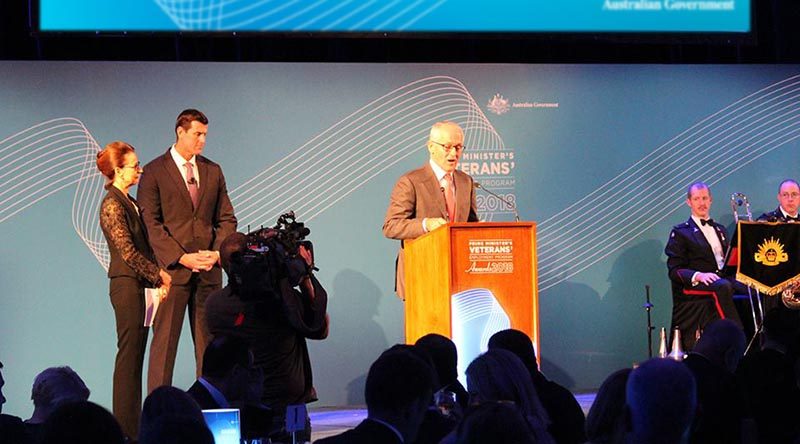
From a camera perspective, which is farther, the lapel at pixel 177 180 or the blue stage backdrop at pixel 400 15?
the blue stage backdrop at pixel 400 15

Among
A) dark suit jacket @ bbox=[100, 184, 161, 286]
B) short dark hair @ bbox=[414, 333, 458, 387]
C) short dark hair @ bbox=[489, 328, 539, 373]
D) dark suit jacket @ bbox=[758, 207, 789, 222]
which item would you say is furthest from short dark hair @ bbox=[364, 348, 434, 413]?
dark suit jacket @ bbox=[758, 207, 789, 222]

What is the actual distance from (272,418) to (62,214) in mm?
5437

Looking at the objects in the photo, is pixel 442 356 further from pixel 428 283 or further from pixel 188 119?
pixel 188 119

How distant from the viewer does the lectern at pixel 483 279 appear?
265 inches

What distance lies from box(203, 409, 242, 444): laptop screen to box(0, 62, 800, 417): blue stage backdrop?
6073mm

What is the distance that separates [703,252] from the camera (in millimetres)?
10211

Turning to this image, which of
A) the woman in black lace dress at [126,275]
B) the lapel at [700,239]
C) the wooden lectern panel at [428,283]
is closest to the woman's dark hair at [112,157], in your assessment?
the woman in black lace dress at [126,275]

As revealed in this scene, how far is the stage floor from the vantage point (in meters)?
8.23

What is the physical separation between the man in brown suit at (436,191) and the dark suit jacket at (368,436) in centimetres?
405

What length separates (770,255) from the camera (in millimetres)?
9922

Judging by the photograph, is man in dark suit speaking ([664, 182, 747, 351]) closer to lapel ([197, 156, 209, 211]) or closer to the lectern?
the lectern

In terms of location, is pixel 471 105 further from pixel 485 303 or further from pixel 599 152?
pixel 485 303

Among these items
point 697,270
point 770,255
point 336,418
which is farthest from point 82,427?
point 697,270

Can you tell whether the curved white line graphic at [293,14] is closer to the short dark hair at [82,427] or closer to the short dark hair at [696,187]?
the short dark hair at [696,187]
